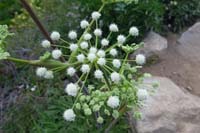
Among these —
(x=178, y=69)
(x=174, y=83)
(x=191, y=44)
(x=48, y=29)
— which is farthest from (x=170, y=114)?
(x=48, y=29)

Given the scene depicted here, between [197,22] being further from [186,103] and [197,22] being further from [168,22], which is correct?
[186,103]

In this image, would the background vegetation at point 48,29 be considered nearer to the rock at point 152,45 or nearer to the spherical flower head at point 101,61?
the rock at point 152,45

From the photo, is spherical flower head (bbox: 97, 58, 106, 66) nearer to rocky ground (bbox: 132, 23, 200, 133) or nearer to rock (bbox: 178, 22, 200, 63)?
rocky ground (bbox: 132, 23, 200, 133)

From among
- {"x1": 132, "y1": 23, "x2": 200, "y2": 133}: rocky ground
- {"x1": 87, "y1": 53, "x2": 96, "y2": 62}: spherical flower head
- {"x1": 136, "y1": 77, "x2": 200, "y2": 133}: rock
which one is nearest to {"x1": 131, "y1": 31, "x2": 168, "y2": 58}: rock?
{"x1": 132, "y1": 23, "x2": 200, "y2": 133}: rocky ground

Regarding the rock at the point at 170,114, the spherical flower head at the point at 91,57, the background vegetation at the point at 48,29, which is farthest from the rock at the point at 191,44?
the spherical flower head at the point at 91,57

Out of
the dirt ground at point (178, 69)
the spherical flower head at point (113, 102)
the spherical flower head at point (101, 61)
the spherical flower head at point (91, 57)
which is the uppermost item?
the dirt ground at point (178, 69)

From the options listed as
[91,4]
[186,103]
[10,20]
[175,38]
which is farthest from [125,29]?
[10,20]

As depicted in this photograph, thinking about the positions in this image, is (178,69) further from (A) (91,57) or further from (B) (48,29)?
(A) (91,57)
